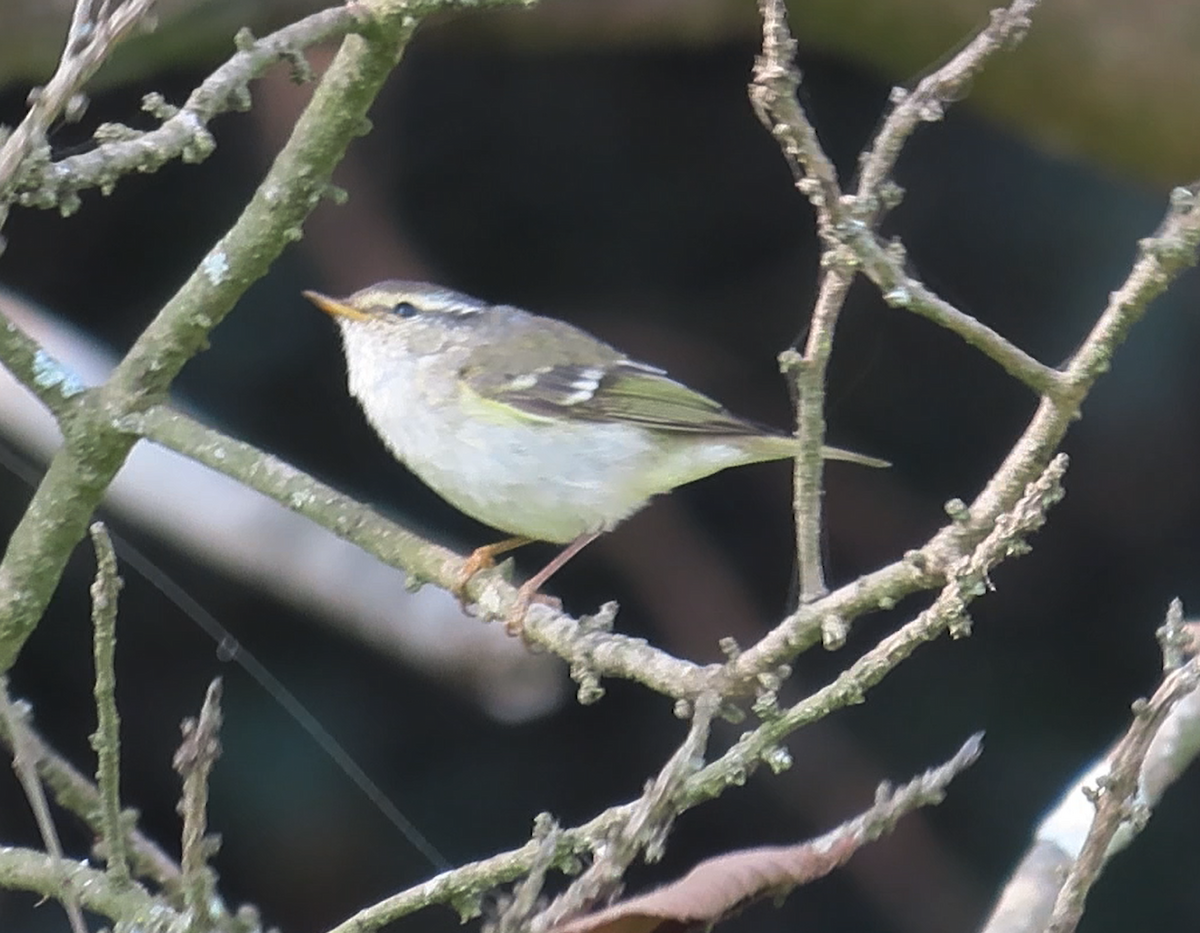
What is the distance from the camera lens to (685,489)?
3.23 meters

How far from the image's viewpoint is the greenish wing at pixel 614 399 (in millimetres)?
2201

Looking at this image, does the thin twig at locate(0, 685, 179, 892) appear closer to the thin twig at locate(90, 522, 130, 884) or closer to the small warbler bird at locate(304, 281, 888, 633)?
the thin twig at locate(90, 522, 130, 884)

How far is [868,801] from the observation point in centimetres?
295

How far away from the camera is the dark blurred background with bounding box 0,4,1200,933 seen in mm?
2879

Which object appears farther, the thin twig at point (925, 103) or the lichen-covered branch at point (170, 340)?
the lichen-covered branch at point (170, 340)

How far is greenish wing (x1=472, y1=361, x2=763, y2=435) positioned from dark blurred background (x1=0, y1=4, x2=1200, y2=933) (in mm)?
700

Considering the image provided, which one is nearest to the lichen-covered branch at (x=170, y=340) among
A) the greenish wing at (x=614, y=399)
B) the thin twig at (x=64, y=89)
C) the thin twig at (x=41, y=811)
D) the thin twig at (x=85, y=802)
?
the thin twig at (x=85, y=802)

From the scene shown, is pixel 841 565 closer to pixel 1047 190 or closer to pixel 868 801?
pixel 868 801

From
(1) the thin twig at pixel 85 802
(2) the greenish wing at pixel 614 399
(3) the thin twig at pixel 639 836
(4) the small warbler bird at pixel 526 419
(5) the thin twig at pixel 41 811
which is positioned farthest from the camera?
(2) the greenish wing at pixel 614 399

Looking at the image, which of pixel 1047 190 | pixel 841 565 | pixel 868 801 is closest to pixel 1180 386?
pixel 1047 190

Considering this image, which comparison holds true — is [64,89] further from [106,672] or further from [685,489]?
[685,489]

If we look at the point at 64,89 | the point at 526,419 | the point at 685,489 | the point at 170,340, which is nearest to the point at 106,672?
the point at 64,89

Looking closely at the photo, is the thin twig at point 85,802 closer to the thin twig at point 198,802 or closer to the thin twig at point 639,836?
the thin twig at point 198,802

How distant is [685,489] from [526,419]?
3.63ft
